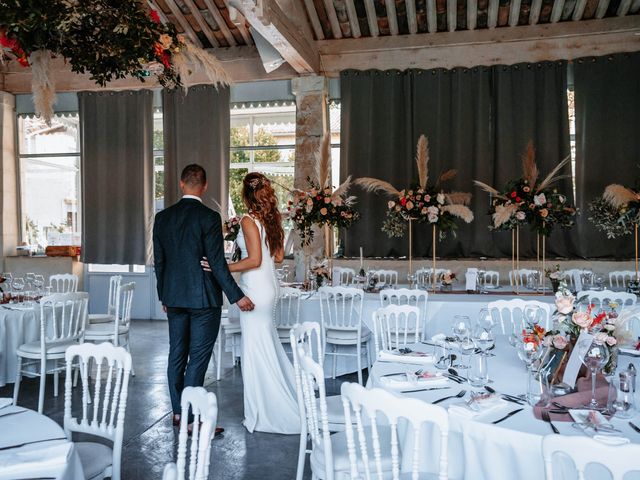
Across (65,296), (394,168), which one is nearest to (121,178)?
(394,168)

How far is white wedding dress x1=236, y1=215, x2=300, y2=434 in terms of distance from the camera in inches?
171

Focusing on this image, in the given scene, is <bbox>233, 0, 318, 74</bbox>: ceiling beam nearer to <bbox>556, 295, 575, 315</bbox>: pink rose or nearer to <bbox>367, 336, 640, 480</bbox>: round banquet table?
<bbox>556, 295, 575, 315</bbox>: pink rose

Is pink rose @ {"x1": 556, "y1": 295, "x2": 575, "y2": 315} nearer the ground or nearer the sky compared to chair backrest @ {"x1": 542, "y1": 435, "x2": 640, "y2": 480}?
nearer the sky

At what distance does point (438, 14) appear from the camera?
8.91 m

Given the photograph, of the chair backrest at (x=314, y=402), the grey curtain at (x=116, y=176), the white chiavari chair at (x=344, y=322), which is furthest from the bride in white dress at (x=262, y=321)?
the grey curtain at (x=116, y=176)

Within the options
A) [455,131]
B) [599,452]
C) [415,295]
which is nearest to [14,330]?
[415,295]

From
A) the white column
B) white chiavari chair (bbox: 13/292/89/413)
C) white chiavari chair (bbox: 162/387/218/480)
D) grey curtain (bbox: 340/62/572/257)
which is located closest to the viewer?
white chiavari chair (bbox: 162/387/218/480)

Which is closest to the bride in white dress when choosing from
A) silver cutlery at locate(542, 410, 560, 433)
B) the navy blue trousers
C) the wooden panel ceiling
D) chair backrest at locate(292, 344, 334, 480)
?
the navy blue trousers

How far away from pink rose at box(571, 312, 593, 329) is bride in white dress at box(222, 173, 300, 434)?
2349 mm

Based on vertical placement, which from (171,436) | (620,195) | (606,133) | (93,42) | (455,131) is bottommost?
(171,436)

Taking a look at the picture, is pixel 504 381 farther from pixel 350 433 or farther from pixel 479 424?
pixel 350 433

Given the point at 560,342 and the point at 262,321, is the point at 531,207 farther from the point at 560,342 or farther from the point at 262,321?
the point at 560,342

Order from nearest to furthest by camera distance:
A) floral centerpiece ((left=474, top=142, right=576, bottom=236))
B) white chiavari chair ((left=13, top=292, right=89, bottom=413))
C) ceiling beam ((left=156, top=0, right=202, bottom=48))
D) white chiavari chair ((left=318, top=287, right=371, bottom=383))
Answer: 1. white chiavari chair ((left=13, top=292, right=89, bottom=413))
2. white chiavari chair ((left=318, top=287, right=371, bottom=383))
3. floral centerpiece ((left=474, top=142, right=576, bottom=236))
4. ceiling beam ((left=156, top=0, right=202, bottom=48))

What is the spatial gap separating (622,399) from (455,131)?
7125 mm
